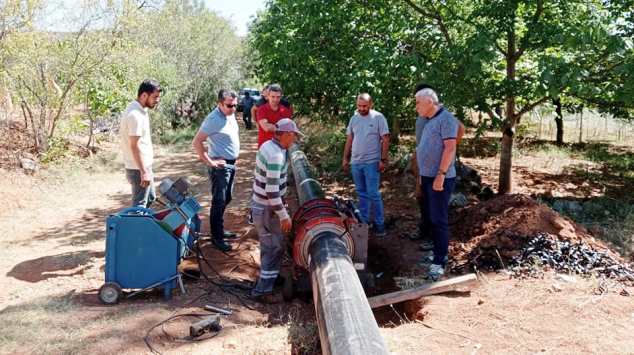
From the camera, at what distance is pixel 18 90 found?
32.4 ft

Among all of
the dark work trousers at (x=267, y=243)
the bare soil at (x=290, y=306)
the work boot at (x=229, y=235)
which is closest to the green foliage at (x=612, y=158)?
the bare soil at (x=290, y=306)

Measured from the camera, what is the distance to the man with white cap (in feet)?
14.0

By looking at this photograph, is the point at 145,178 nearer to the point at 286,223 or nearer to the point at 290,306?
the point at 286,223

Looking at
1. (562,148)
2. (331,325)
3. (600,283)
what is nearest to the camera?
(331,325)

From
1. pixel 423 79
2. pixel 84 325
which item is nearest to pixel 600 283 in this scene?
pixel 423 79

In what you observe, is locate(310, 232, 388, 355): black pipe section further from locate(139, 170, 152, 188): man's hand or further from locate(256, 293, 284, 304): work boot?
locate(139, 170, 152, 188): man's hand

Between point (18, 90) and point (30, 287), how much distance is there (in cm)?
669

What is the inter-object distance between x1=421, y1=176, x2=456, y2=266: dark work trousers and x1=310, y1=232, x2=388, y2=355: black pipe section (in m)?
1.03

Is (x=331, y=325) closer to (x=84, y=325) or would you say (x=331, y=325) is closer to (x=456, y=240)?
(x=84, y=325)

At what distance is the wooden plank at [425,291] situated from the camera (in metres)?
4.46

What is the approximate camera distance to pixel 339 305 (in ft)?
11.3

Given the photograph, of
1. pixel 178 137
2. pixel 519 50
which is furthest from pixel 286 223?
Answer: pixel 178 137

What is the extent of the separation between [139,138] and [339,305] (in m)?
2.73

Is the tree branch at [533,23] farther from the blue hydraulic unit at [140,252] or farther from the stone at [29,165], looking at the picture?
the stone at [29,165]
